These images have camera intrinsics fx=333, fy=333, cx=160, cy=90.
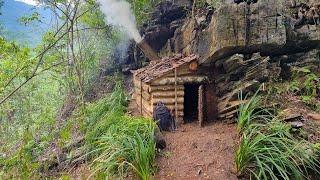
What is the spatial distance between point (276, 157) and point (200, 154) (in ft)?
4.90

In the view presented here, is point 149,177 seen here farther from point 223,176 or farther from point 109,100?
point 109,100

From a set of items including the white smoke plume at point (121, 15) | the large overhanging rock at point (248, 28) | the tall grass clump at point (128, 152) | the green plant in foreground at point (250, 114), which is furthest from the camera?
the white smoke plume at point (121, 15)

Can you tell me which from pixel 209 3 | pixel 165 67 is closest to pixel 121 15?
pixel 209 3

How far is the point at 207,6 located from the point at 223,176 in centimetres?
621

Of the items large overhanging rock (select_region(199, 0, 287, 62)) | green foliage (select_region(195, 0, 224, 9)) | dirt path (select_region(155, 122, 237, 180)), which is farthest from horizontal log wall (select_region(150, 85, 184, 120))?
green foliage (select_region(195, 0, 224, 9))

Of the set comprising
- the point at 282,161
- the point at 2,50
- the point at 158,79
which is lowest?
the point at 282,161

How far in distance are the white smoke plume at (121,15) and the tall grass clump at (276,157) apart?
904cm

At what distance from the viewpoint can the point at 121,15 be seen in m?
13.5

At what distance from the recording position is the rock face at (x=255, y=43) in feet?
24.0

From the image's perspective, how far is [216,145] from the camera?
643 centimetres

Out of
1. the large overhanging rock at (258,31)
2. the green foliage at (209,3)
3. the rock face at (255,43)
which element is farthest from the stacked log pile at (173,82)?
the green foliage at (209,3)

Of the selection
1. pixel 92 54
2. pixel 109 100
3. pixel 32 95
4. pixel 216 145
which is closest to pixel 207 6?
pixel 109 100

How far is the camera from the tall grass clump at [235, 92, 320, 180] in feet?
16.3

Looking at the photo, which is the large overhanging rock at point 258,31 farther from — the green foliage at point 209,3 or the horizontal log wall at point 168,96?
the green foliage at point 209,3
